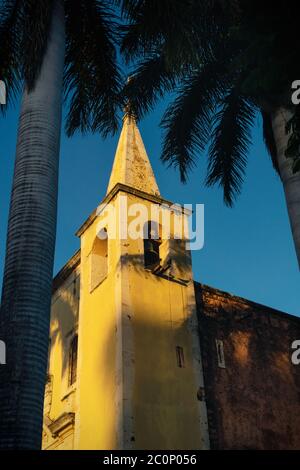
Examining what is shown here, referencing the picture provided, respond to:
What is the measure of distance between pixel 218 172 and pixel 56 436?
9.02m

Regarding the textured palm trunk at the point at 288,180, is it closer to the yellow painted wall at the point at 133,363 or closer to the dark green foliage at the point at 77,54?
the dark green foliage at the point at 77,54

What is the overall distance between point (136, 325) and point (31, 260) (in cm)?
808

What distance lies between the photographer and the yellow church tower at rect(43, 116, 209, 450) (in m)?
13.9

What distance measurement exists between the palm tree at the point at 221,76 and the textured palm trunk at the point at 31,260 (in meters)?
2.00

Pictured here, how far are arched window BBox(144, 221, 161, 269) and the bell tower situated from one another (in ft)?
0.10

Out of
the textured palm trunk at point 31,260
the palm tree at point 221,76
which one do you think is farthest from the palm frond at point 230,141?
the textured palm trunk at point 31,260

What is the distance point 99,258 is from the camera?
59.4ft

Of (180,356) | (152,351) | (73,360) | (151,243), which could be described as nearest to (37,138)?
(152,351)

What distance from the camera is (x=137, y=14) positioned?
983 cm

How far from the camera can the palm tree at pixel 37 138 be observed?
6.46m

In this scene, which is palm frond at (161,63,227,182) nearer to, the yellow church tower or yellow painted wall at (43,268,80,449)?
the yellow church tower

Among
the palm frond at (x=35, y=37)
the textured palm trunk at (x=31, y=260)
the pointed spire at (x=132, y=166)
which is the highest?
the pointed spire at (x=132, y=166)

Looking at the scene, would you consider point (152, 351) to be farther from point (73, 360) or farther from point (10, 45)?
point (10, 45)

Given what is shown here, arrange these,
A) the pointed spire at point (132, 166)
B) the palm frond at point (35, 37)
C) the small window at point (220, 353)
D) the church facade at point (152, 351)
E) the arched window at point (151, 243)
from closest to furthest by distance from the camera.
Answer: the palm frond at point (35, 37) < the church facade at point (152, 351) < the small window at point (220, 353) < the arched window at point (151, 243) < the pointed spire at point (132, 166)
